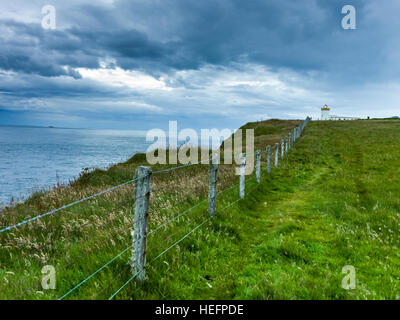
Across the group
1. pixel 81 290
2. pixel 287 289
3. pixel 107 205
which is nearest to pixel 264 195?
pixel 107 205

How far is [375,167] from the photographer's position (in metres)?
16.9

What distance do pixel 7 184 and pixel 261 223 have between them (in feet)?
83.3

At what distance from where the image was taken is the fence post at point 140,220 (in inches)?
170

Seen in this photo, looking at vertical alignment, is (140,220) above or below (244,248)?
above

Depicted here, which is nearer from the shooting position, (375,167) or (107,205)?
(107,205)

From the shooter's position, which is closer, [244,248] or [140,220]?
[140,220]

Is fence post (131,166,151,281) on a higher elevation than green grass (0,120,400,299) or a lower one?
higher

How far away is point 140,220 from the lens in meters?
4.36

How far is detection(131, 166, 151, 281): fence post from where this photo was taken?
4.32 meters

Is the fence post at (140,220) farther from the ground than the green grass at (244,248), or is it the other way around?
the fence post at (140,220)

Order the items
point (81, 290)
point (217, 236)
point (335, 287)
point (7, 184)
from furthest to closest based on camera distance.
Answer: point (7, 184)
point (217, 236)
point (335, 287)
point (81, 290)

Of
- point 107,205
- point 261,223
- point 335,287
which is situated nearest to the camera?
point 335,287
